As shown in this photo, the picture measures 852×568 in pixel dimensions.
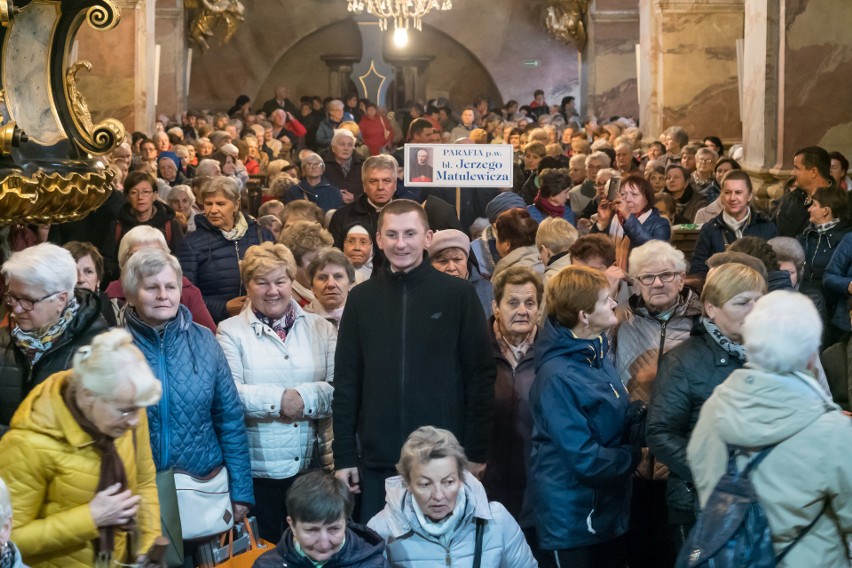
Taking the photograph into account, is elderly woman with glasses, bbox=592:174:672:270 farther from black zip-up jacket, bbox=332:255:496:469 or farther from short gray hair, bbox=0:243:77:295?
short gray hair, bbox=0:243:77:295

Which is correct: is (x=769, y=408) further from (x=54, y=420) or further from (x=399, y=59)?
(x=399, y=59)

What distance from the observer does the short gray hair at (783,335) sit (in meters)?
3.88

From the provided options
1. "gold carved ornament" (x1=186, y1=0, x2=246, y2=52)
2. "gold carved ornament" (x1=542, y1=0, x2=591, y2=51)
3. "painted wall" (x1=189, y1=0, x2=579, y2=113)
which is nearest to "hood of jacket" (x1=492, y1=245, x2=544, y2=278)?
"gold carved ornament" (x1=186, y1=0, x2=246, y2=52)

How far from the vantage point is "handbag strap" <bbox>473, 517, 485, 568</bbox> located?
489 cm

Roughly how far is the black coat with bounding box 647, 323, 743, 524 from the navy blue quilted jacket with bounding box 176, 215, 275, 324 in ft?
10.4

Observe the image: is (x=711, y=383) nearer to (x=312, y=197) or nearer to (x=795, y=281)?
(x=795, y=281)

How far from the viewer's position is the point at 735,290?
4992mm

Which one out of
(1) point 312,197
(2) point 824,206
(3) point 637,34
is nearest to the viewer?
(2) point 824,206

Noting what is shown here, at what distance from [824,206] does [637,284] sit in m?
3.23

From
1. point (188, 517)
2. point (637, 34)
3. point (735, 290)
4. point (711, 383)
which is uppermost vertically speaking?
point (637, 34)

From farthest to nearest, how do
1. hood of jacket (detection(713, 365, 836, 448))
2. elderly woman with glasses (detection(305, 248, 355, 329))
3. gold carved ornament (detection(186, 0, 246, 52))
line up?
gold carved ornament (detection(186, 0, 246, 52)) → elderly woman with glasses (detection(305, 248, 355, 329)) → hood of jacket (detection(713, 365, 836, 448))

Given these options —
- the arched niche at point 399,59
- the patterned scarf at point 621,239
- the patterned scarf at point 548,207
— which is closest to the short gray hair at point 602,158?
the patterned scarf at point 548,207

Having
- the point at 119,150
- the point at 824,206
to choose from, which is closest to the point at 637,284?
the point at 824,206

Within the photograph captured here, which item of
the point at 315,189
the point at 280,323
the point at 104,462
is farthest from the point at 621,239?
the point at 104,462
